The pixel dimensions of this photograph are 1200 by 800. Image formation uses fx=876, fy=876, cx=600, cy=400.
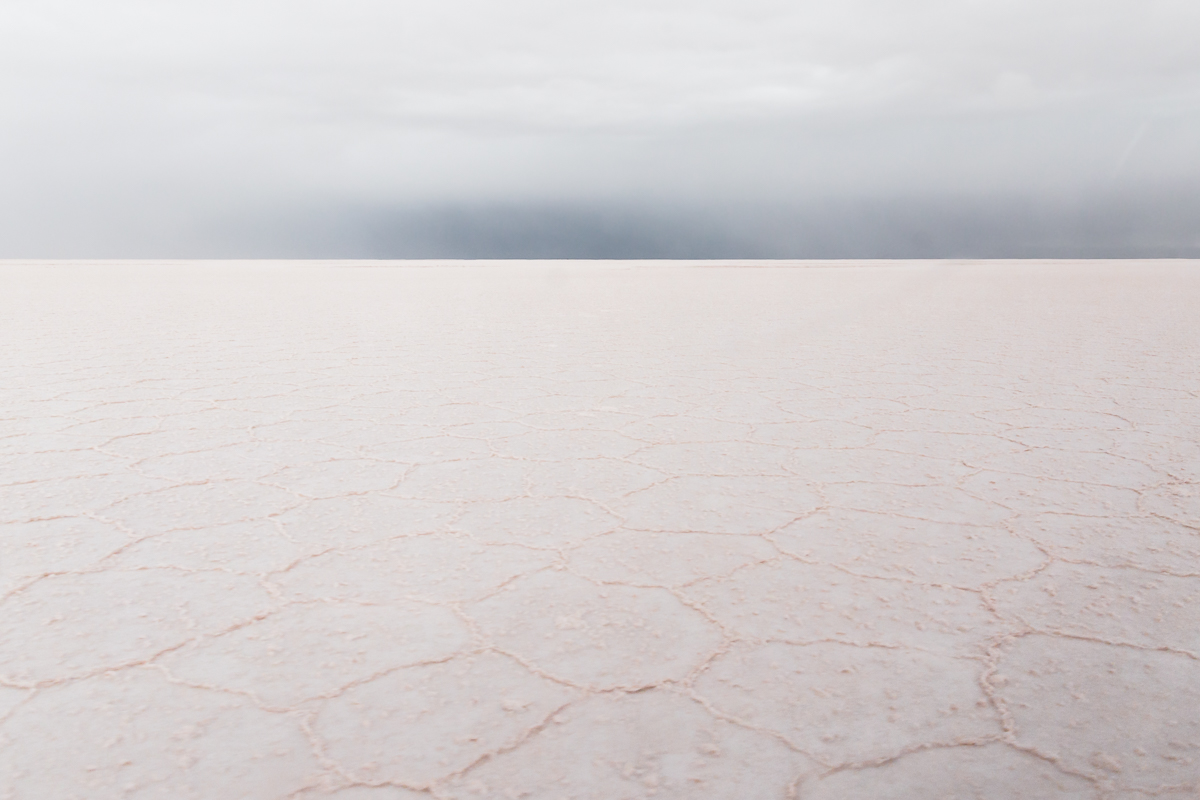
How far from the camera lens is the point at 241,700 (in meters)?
0.97

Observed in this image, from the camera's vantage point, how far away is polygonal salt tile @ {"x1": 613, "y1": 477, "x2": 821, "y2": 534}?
1576 mm

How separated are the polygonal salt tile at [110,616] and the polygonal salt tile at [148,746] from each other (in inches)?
2.9

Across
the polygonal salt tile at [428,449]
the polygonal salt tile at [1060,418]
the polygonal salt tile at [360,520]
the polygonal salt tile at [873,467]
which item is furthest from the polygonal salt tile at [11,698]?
the polygonal salt tile at [1060,418]

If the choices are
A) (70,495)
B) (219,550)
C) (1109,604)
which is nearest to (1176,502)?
(1109,604)

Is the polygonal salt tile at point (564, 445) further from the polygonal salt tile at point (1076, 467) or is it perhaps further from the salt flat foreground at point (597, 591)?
the polygonal salt tile at point (1076, 467)

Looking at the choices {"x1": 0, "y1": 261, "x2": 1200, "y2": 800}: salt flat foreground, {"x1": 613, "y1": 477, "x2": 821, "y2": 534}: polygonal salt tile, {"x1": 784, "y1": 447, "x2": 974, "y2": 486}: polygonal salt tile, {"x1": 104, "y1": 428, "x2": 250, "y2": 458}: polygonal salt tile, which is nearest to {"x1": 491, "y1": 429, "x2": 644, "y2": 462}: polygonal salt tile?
{"x1": 0, "y1": 261, "x2": 1200, "y2": 800}: salt flat foreground

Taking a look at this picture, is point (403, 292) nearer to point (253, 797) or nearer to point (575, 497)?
point (575, 497)

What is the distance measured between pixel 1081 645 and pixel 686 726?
54 centimetres

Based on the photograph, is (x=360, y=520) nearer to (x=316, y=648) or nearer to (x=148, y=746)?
(x=316, y=648)

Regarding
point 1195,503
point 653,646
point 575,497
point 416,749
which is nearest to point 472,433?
point 575,497

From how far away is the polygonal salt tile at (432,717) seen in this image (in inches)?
33.9

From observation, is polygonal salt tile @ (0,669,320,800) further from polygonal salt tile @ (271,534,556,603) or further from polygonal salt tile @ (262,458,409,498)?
polygonal salt tile @ (262,458,409,498)

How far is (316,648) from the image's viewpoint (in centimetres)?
109

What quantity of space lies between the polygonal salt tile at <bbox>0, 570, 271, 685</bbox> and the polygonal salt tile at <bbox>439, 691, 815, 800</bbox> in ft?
1.65
